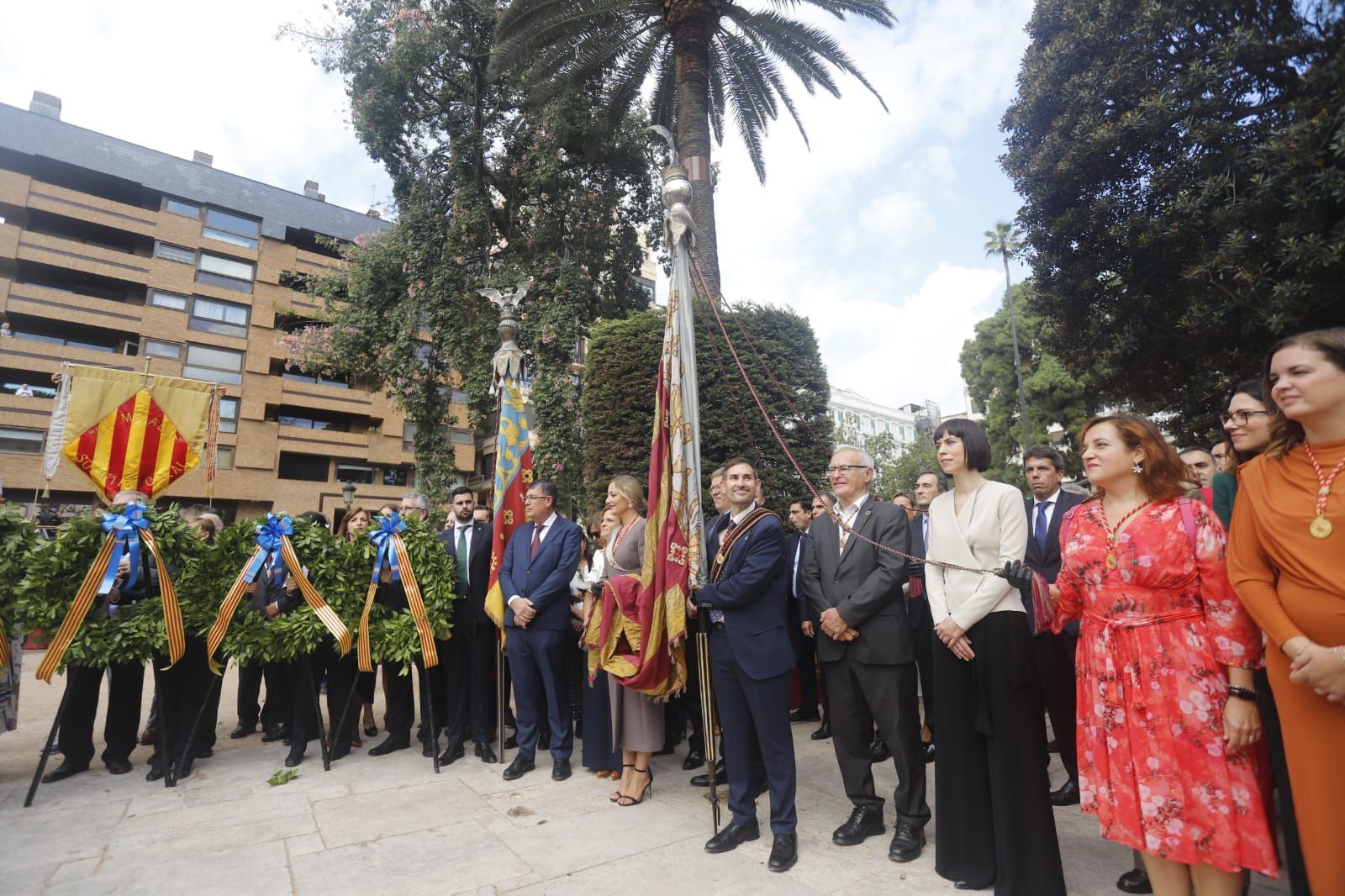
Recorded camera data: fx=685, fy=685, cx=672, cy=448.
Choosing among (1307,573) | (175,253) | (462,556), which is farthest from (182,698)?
(175,253)

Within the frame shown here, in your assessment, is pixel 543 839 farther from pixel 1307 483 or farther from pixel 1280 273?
pixel 1280 273

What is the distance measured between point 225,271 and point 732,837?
37.1 meters

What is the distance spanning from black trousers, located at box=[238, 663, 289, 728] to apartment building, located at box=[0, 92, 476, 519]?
68.4 ft

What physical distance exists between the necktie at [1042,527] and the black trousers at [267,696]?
6.39 m

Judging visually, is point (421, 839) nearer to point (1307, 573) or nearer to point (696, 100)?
point (1307, 573)

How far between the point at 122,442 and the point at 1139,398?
13.8 meters

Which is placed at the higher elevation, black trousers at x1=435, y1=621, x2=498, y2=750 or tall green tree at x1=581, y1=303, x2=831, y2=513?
tall green tree at x1=581, y1=303, x2=831, y2=513

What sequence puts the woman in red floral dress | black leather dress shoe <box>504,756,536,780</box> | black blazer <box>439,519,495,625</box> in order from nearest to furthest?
the woman in red floral dress → black leather dress shoe <box>504,756,536,780</box> → black blazer <box>439,519,495,625</box>

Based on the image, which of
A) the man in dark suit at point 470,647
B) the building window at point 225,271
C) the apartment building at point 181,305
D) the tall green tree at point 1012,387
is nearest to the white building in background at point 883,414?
the tall green tree at point 1012,387

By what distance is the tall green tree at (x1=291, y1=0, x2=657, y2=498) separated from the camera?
1343 cm

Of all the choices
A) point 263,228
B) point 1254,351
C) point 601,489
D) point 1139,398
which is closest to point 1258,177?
point 1254,351

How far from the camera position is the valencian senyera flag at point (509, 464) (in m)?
6.18

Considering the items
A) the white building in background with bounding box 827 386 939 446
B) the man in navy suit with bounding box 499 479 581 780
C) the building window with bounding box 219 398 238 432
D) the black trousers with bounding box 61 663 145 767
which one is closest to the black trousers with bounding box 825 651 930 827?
the man in navy suit with bounding box 499 479 581 780

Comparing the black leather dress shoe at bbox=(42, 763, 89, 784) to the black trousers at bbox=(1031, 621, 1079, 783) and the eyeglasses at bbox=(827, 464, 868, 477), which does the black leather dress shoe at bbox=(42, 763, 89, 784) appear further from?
the black trousers at bbox=(1031, 621, 1079, 783)
